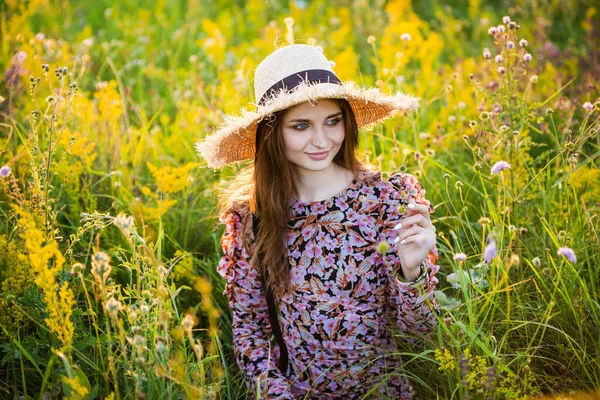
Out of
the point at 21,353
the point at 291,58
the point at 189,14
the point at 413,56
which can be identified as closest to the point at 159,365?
the point at 21,353

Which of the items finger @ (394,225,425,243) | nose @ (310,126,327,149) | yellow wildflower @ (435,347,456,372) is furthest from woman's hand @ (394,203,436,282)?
nose @ (310,126,327,149)

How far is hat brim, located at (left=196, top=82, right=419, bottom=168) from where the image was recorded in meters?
2.10

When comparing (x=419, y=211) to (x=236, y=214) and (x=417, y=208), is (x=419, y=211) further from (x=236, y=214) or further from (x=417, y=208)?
A: (x=236, y=214)

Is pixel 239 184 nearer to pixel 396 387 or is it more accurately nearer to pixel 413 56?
pixel 396 387

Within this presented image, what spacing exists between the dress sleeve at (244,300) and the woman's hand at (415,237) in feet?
2.26

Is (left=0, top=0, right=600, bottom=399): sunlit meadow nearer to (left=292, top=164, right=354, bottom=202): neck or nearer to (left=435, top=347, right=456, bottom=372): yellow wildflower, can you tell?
(left=435, top=347, right=456, bottom=372): yellow wildflower

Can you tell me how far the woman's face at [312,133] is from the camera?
7.21 ft

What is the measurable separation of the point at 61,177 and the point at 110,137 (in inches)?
25.2

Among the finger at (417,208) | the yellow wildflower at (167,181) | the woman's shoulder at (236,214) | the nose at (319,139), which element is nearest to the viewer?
the finger at (417,208)

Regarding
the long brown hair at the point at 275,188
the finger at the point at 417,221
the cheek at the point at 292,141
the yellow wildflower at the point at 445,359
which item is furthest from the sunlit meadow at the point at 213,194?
the cheek at the point at 292,141

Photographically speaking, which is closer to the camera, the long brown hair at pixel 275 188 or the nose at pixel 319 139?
the nose at pixel 319 139

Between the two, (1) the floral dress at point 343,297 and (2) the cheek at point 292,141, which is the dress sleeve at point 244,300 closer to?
(1) the floral dress at point 343,297

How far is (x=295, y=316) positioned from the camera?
234 cm

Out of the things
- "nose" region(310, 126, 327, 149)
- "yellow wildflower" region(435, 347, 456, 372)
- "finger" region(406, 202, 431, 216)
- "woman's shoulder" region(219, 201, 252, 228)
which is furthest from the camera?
"woman's shoulder" region(219, 201, 252, 228)
